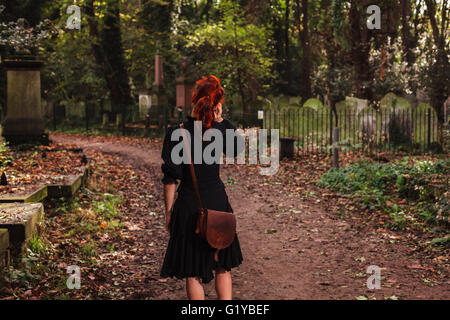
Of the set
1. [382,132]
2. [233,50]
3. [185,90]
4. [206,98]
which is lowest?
[382,132]

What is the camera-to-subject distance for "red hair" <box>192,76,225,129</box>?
12.6 ft

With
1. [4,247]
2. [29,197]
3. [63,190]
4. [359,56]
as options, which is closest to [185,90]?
[359,56]

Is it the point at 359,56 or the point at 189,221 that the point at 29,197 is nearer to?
the point at 189,221

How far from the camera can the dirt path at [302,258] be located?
501 centimetres

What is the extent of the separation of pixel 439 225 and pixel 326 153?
7720mm

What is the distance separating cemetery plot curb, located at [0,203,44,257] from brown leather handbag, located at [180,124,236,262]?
8.09 ft

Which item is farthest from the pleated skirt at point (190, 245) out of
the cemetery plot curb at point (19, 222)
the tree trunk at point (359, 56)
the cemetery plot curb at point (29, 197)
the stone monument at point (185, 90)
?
the stone monument at point (185, 90)

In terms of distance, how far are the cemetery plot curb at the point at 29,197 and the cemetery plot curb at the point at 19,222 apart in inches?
8.4

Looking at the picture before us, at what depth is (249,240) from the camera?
6.98 m

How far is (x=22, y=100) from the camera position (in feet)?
39.4

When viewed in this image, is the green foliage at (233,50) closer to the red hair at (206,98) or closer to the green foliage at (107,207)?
the green foliage at (107,207)

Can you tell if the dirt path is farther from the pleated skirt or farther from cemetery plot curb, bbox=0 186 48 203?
cemetery plot curb, bbox=0 186 48 203

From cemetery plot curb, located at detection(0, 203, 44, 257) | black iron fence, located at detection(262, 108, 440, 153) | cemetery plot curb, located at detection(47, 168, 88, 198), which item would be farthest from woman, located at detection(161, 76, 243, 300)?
black iron fence, located at detection(262, 108, 440, 153)

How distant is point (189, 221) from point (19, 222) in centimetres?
240
